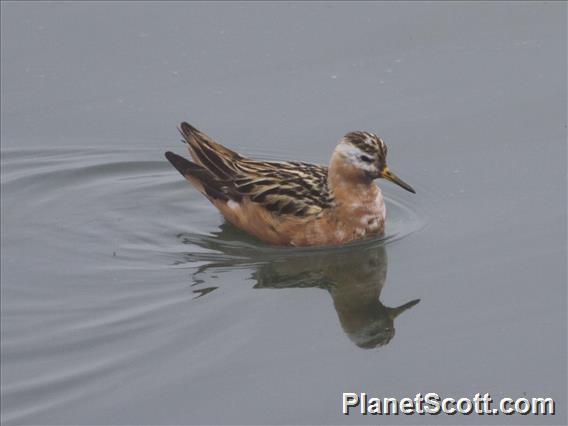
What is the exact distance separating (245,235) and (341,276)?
1.42 metres

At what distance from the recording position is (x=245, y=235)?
13.5 m

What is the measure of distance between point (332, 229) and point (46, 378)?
11.7ft

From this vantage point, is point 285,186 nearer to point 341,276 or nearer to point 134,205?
point 341,276

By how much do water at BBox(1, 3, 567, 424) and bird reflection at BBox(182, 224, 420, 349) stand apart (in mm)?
28

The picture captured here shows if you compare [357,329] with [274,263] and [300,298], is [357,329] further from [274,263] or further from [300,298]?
[274,263]

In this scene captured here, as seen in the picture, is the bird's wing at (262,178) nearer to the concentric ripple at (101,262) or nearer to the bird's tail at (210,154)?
the bird's tail at (210,154)

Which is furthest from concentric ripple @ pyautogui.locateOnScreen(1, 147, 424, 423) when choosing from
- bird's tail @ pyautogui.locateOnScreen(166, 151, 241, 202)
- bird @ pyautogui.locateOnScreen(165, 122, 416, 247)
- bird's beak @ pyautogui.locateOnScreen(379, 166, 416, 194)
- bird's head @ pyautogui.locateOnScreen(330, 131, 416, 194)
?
bird's head @ pyautogui.locateOnScreen(330, 131, 416, 194)

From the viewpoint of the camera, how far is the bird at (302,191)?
42.9 ft

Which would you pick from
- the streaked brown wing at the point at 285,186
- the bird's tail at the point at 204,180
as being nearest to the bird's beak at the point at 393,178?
the streaked brown wing at the point at 285,186

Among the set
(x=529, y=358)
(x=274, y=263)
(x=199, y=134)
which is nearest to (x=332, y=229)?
(x=274, y=263)

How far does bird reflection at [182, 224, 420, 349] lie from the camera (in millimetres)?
11406

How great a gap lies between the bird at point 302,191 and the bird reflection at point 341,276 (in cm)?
19

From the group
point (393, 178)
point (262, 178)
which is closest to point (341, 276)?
point (393, 178)

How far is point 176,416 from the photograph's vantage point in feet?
32.7
